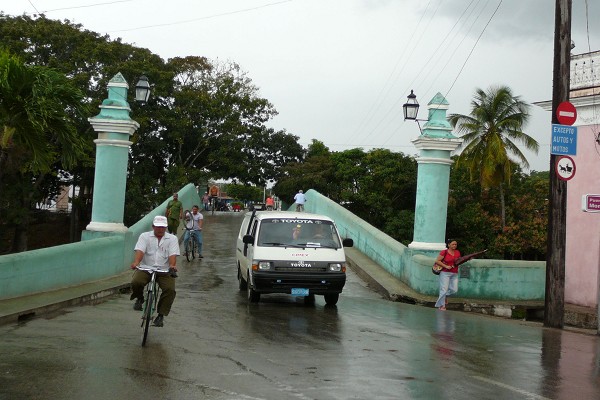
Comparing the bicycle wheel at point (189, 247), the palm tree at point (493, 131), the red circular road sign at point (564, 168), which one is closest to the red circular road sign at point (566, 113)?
the red circular road sign at point (564, 168)

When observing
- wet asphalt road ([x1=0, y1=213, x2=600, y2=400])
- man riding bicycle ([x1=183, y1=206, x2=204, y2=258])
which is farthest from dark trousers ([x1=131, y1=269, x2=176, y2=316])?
man riding bicycle ([x1=183, y1=206, x2=204, y2=258])

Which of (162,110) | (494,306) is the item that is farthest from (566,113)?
(162,110)

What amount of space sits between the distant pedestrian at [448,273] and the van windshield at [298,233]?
8.50 ft

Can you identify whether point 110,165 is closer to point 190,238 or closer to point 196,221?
point 196,221

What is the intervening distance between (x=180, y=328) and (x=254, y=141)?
41259 mm

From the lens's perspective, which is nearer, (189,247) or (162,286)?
(162,286)

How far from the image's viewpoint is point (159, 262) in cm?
909

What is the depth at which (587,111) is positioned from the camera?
17.7m

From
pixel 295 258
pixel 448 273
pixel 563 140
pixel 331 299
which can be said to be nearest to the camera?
pixel 295 258

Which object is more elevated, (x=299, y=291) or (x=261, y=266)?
(x=261, y=266)

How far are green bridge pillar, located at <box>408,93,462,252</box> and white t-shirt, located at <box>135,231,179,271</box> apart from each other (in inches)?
366

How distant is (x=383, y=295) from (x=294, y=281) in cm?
422

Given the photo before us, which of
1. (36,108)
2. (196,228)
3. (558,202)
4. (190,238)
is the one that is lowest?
(190,238)

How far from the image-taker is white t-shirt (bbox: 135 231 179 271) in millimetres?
9094
